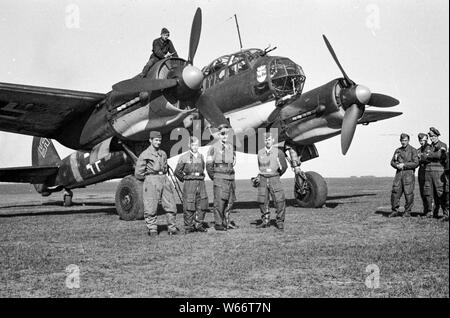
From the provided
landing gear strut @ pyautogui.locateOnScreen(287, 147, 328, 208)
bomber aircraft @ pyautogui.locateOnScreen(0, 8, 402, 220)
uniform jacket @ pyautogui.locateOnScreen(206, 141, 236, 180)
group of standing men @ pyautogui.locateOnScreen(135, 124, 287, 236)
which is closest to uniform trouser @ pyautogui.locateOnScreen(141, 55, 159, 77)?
bomber aircraft @ pyautogui.locateOnScreen(0, 8, 402, 220)

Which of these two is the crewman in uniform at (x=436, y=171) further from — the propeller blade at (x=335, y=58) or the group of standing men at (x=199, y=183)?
the group of standing men at (x=199, y=183)

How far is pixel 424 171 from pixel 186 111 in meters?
5.51

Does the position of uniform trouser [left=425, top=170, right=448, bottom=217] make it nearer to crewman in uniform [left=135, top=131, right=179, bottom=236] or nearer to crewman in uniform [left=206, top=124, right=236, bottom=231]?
crewman in uniform [left=206, top=124, right=236, bottom=231]

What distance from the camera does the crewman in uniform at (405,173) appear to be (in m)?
10.0

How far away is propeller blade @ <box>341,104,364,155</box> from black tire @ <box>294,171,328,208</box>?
1.74m

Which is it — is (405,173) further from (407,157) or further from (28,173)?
(28,173)

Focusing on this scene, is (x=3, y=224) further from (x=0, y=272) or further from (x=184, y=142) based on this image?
(x=0, y=272)

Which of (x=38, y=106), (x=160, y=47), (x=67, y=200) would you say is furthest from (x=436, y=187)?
(x=67, y=200)

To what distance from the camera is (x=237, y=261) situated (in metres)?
5.39

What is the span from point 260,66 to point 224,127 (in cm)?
334

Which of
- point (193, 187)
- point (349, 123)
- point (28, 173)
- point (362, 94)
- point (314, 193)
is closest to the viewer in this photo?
point (193, 187)

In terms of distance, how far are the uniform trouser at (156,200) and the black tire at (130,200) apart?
212cm

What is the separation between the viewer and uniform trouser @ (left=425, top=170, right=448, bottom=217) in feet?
31.6

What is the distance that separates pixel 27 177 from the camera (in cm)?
1470
